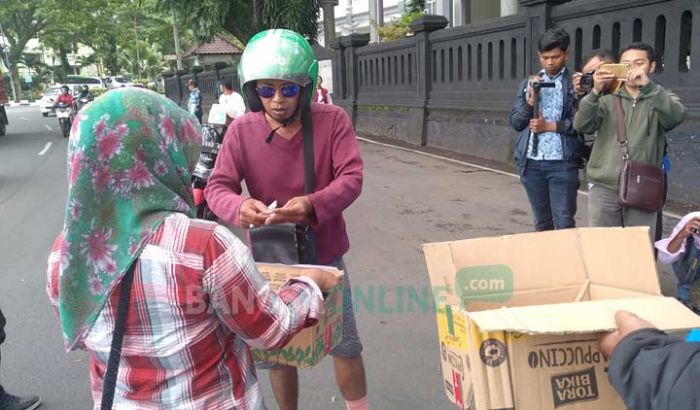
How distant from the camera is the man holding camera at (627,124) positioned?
355 cm

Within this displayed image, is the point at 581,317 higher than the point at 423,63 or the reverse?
the reverse

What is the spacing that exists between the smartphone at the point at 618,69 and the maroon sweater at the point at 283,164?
6.10 feet

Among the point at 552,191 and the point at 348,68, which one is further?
the point at 348,68

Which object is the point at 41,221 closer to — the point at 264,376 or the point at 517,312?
the point at 264,376

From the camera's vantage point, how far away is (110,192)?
4.46 feet

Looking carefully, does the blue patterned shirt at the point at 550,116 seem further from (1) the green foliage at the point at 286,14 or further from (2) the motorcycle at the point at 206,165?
(1) the green foliage at the point at 286,14

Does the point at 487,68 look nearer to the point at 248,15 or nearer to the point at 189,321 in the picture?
the point at 189,321

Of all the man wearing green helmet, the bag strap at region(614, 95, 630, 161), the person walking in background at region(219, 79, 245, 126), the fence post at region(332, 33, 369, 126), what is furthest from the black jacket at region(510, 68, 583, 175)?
the fence post at region(332, 33, 369, 126)

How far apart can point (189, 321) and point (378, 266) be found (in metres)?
3.75

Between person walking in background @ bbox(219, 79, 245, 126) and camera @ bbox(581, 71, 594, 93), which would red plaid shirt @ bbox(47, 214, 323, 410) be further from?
person walking in background @ bbox(219, 79, 245, 126)

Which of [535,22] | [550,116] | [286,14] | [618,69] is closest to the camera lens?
[618,69]

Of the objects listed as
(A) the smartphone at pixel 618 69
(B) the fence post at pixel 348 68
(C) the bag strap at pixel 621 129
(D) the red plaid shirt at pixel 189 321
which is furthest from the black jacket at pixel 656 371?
(B) the fence post at pixel 348 68

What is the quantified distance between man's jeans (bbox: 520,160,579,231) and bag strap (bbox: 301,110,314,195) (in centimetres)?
244

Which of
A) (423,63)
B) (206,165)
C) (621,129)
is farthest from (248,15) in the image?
(621,129)
